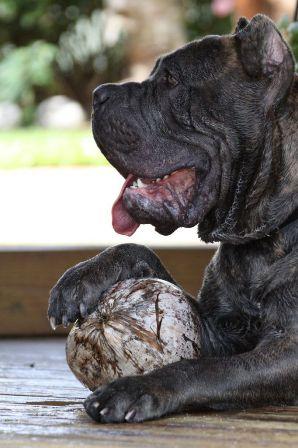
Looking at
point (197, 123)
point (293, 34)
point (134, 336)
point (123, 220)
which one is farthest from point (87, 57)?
point (134, 336)

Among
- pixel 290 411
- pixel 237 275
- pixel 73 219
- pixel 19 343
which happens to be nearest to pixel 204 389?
pixel 290 411

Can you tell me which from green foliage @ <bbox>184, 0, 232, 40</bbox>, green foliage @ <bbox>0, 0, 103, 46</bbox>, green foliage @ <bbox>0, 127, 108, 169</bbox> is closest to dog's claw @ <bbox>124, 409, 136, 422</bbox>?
green foliage @ <bbox>0, 127, 108, 169</bbox>

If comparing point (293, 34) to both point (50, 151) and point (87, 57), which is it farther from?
point (87, 57)

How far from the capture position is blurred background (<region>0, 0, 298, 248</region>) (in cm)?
959

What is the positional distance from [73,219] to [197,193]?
21.5ft

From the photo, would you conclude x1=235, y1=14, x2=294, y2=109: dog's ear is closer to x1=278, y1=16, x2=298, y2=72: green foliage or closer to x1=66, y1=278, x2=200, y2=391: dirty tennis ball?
x1=66, y1=278, x2=200, y2=391: dirty tennis ball

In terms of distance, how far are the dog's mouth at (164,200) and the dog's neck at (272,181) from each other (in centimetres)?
13

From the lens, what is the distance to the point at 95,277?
3.18m

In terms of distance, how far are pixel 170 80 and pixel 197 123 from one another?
5.8 inches

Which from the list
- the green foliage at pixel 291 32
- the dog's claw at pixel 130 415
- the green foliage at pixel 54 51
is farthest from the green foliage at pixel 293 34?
the green foliage at pixel 54 51

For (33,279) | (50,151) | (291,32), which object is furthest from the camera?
(50,151)

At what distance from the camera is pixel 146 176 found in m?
Answer: 3.11

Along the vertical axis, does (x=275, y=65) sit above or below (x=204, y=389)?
above

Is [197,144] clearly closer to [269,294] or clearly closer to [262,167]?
[262,167]
